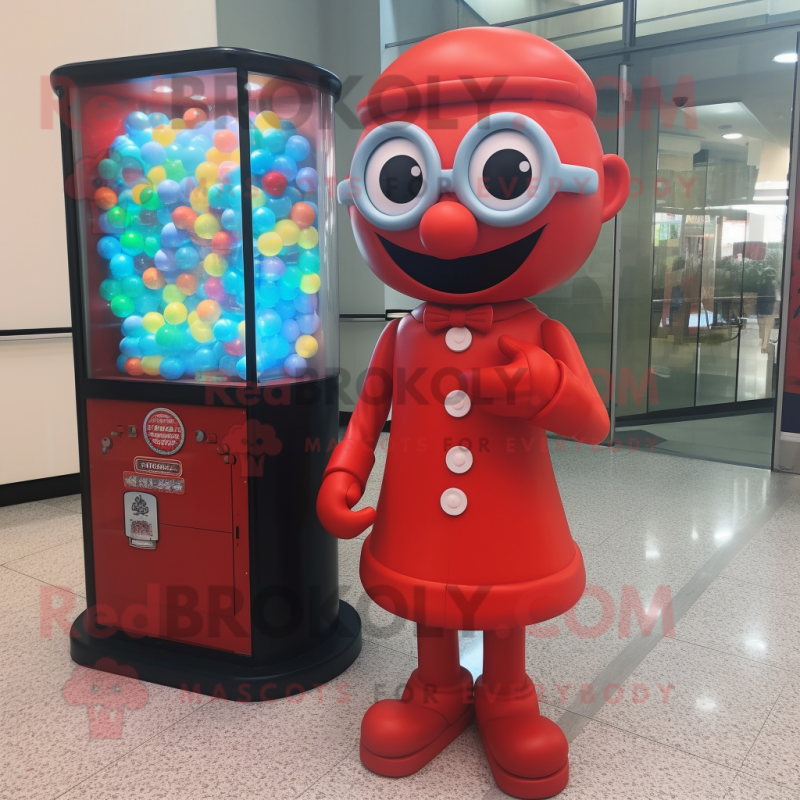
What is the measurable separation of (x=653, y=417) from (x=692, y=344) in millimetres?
580

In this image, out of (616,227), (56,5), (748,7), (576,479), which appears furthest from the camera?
(616,227)

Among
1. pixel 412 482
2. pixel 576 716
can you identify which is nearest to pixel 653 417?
pixel 576 716

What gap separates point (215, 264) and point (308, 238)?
0.25 meters

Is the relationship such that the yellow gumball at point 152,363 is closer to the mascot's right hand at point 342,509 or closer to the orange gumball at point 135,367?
the orange gumball at point 135,367

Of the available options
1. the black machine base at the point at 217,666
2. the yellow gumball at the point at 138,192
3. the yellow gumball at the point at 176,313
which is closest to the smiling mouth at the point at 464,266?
the yellow gumball at the point at 176,313

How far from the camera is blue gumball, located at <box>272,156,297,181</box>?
1.84 m

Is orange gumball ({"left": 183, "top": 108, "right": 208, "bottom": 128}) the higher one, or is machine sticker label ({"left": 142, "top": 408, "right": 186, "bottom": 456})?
orange gumball ({"left": 183, "top": 108, "right": 208, "bottom": 128})

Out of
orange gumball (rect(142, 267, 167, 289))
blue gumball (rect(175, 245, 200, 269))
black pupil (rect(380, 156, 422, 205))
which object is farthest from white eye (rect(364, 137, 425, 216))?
orange gumball (rect(142, 267, 167, 289))

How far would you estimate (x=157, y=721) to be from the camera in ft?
5.96

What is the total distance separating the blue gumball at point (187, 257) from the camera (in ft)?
6.19

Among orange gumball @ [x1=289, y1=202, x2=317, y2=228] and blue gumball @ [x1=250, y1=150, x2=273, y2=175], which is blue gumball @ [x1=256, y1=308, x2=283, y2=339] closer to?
orange gumball @ [x1=289, y1=202, x2=317, y2=228]

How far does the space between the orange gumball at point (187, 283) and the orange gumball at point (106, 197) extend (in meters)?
0.28

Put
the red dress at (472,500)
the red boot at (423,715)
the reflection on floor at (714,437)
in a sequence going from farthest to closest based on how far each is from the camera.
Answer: the reflection on floor at (714,437) → the red boot at (423,715) → the red dress at (472,500)

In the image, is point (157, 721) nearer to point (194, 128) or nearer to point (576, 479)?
point (194, 128)
